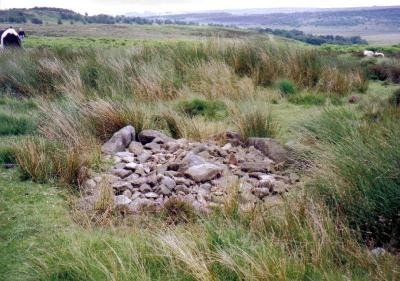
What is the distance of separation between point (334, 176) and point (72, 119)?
3649mm

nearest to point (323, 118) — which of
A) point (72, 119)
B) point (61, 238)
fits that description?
point (72, 119)

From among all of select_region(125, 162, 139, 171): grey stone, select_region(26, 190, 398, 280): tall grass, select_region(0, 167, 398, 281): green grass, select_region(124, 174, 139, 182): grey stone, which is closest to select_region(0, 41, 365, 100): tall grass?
select_region(125, 162, 139, 171): grey stone

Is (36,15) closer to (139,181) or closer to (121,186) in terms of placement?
(139,181)

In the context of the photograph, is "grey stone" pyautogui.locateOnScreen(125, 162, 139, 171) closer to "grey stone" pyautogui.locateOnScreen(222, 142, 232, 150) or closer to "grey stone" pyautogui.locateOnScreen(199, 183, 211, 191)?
"grey stone" pyautogui.locateOnScreen(199, 183, 211, 191)

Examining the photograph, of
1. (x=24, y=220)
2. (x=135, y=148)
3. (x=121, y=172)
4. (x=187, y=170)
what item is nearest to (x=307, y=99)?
(x=135, y=148)

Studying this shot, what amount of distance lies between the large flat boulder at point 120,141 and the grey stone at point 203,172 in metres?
1.19

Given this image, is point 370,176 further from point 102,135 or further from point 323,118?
point 102,135

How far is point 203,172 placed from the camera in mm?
4582

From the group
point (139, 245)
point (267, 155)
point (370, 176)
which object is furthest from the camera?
point (267, 155)

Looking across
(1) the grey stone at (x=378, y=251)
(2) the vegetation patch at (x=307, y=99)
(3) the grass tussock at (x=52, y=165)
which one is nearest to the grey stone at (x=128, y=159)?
(3) the grass tussock at (x=52, y=165)

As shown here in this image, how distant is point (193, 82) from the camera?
9.12 m

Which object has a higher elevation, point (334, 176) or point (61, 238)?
point (334, 176)

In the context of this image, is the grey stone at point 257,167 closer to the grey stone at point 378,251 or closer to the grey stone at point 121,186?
the grey stone at point 121,186

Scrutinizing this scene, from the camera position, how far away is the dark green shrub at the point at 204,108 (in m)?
7.43
